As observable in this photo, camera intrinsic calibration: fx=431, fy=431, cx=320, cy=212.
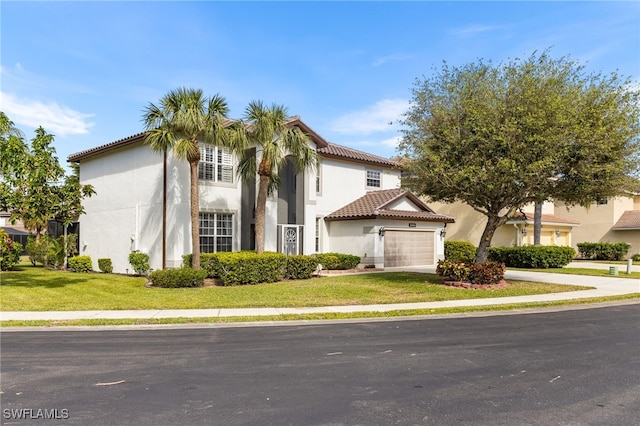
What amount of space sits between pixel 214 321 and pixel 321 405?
591 cm

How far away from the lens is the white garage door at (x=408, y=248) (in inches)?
960

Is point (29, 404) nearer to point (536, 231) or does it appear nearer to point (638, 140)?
point (638, 140)

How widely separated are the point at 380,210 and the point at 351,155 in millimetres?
4401

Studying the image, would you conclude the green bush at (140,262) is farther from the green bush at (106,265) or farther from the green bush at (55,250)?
the green bush at (55,250)

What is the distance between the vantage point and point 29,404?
528 centimetres

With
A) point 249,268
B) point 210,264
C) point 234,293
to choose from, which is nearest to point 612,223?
point 249,268

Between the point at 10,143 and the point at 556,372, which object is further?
the point at 10,143

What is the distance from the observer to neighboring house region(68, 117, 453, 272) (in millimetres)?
19656

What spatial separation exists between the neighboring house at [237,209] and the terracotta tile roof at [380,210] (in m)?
0.08

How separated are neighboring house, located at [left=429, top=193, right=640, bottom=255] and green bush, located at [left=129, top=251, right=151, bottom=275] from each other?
21070mm

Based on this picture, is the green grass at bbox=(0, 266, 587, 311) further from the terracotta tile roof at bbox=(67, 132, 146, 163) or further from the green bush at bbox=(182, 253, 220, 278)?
the terracotta tile roof at bbox=(67, 132, 146, 163)

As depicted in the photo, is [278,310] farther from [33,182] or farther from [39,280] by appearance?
[39,280]

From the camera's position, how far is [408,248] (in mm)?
25438

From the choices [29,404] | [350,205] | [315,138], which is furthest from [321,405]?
[350,205]
